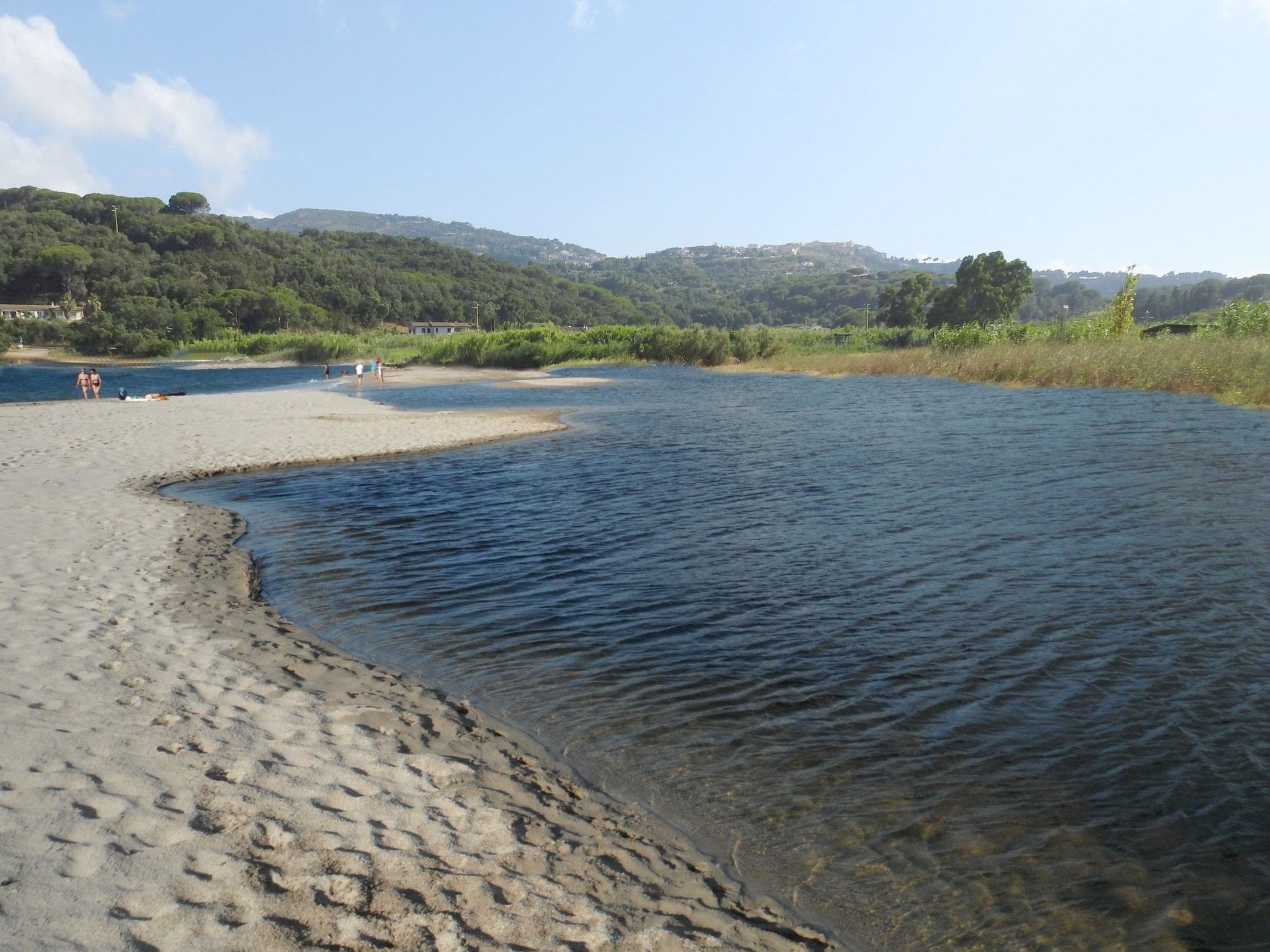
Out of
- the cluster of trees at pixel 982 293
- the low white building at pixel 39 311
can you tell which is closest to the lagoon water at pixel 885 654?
the cluster of trees at pixel 982 293

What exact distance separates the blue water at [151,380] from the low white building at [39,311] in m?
37.5

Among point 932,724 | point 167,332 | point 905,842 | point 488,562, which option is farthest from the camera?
point 167,332

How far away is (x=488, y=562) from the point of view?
1144 cm

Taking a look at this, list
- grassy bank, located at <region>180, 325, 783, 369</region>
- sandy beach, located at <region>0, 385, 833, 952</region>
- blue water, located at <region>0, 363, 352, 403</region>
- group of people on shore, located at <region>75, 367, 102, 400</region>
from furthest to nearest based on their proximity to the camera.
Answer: grassy bank, located at <region>180, 325, 783, 369</region> < blue water, located at <region>0, 363, 352, 403</region> < group of people on shore, located at <region>75, 367, 102, 400</region> < sandy beach, located at <region>0, 385, 833, 952</region>

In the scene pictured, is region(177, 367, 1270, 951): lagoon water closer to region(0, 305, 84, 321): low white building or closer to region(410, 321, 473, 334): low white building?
region(0, 305, 84, 321): low white building

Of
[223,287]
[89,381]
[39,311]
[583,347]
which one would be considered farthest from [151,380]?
[39,311]

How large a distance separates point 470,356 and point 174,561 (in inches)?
3163

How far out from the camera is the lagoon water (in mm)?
4703

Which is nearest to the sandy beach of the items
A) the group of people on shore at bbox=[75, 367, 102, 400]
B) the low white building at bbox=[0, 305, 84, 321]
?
the group of people on shore at bbox=[75, 367, 102, 400]

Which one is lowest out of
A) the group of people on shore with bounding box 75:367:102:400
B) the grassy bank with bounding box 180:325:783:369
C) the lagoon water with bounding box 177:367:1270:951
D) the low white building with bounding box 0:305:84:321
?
the lagoon water with bounding box 177:367:1270:951

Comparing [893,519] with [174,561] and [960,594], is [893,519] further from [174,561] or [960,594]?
[174,561]

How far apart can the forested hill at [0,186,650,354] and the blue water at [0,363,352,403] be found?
26192 mm

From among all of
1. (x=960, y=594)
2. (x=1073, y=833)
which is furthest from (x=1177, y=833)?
(x=960, y=594)

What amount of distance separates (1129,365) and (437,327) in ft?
533
